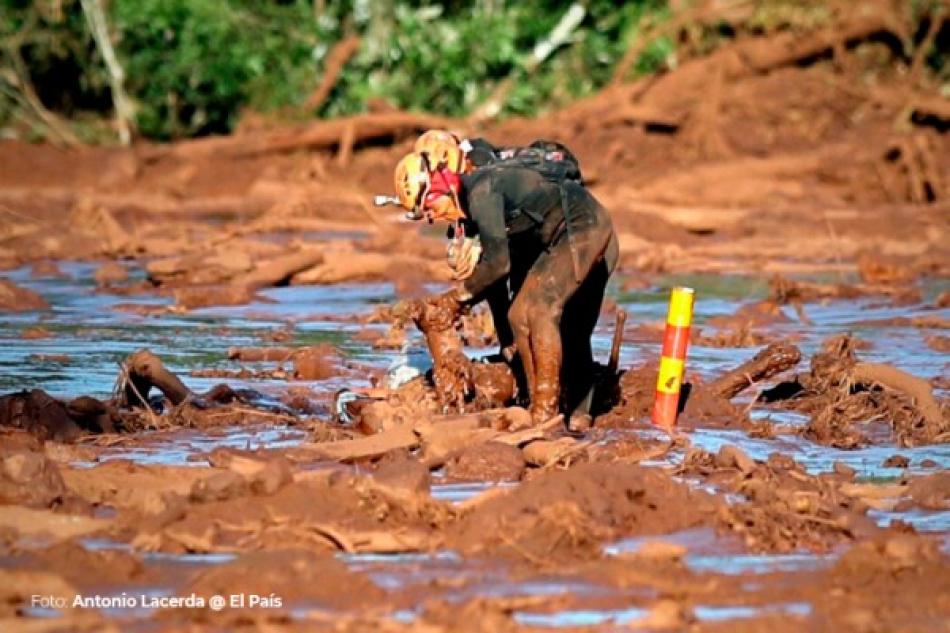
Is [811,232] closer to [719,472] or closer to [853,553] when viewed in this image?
[719,472]

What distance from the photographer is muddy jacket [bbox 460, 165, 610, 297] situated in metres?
8.70

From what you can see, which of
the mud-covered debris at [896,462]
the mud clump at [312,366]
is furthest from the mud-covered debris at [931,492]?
the mud clump at [312,366]

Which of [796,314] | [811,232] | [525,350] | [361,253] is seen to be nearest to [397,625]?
[525,350]

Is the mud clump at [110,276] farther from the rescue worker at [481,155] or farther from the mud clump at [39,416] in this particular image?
the rescue worker at [481,155]

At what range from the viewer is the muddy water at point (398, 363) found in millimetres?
6395


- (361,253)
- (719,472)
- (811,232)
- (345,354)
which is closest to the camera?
(719,472)

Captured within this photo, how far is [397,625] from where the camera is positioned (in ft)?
19.0

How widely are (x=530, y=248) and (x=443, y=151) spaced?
0.82 meters

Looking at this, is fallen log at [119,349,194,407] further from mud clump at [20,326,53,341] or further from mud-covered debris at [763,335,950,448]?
mud clump at [20,326,53,341]

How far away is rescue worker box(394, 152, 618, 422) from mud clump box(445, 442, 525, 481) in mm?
794

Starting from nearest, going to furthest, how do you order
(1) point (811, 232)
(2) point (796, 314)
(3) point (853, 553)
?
(3) point (853, 553), (2) point (796, 314), (1) point (811, 232)

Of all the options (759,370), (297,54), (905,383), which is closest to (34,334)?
(759,370)

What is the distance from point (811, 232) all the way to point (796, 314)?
485 cm

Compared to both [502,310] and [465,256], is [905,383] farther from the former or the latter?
[465,256]
